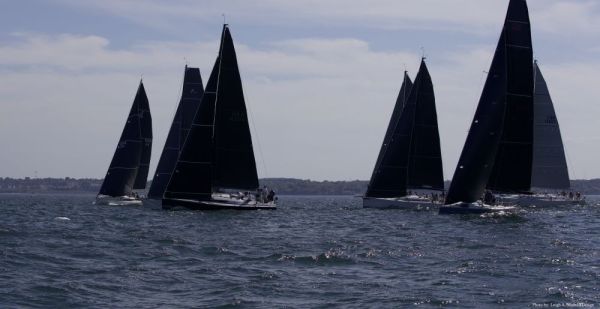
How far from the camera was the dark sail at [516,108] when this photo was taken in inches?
2095

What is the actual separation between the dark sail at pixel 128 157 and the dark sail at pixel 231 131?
21.4 metres

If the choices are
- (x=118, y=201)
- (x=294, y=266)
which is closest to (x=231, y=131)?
Result: (x=118, y=201)

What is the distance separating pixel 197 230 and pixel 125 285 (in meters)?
16.5

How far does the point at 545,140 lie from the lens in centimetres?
7388

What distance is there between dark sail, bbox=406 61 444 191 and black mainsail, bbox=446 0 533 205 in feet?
49.1

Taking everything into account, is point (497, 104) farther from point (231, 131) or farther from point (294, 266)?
point (294, 266)

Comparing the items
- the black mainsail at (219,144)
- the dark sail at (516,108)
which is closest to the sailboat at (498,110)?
the dark sail at (516,108)

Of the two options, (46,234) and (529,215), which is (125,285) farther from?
(529,215)

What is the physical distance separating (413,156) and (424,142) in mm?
1280

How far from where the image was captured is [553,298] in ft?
68.8

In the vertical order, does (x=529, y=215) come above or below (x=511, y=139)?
below

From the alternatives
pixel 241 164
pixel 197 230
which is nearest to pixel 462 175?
pixel 241 164

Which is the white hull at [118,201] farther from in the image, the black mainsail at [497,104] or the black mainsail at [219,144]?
the black mainsail at [497,104]

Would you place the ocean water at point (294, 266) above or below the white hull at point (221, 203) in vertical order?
below
